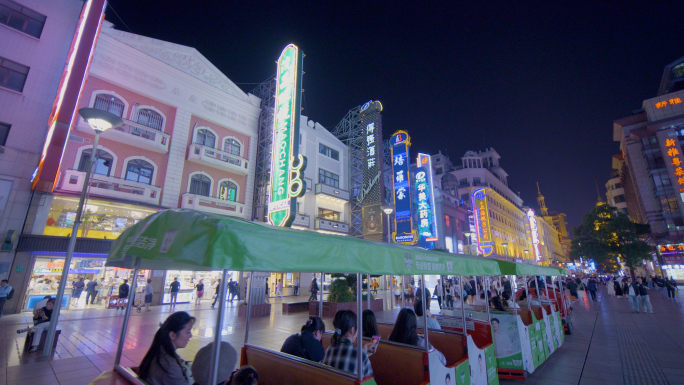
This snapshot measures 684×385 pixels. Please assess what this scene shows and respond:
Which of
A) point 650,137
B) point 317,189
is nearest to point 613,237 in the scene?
point 650,137

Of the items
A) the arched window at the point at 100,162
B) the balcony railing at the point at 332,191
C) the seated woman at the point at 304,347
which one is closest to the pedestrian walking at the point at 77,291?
the arched window at the point at 100,162

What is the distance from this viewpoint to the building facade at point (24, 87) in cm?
1454

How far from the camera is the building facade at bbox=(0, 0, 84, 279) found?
14.5m

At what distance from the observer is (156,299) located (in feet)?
61.7

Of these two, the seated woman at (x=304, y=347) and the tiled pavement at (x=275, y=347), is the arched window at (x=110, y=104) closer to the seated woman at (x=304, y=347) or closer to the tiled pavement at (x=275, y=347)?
the tiled pavement at (x=275, y=347)

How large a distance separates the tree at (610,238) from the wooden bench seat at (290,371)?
50642 mm

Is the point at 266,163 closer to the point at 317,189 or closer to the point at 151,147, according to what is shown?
the point at 317,189

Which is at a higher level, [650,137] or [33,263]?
[650,137]

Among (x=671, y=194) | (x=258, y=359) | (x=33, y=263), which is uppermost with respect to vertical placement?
(x=671, y=194)

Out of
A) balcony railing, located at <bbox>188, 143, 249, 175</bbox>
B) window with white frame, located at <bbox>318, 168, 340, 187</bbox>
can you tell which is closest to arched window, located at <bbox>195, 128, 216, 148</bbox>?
balcony railing, located at <bbox>188, 143, 249, 175</bbox>

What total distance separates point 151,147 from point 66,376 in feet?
51.6

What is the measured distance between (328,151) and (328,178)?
304cm

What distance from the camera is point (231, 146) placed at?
2370cm

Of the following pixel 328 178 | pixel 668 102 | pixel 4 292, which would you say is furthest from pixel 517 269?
pixel 668 102
